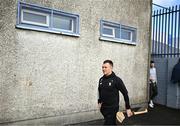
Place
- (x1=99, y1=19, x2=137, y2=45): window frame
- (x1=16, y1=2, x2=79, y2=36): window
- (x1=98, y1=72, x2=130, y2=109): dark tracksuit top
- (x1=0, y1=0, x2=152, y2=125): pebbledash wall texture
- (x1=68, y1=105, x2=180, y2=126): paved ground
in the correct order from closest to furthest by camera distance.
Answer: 1. (x1=98, y1=72, x2=130, y2=109): dark tracksuit top
2. (x1=0, y1=0, x2=152, y2=125): pebbledash wall texture
3. (x1=16, y1=2, x2=79, y2=36): window
4. (x1=68, y1=105, x2=180, y2=126): paved ground
5. (x1=99, y1=19, x2=137, y2=45): window frame

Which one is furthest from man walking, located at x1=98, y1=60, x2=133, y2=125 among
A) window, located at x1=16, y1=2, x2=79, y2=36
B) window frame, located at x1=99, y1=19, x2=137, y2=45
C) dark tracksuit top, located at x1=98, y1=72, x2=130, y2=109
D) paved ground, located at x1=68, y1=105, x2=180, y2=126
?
window frame, located at x1=99, y1=19, x2=137, y2=45

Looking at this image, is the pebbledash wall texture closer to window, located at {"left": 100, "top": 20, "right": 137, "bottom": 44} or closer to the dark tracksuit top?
window, located at {"left": 100, "top": 20, "right": 137, "bottom": 44}

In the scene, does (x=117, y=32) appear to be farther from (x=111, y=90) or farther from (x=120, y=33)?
(x=111, y=90)

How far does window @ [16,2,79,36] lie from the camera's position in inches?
281

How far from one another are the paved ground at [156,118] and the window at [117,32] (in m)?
2.45

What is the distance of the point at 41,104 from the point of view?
747 centimetres

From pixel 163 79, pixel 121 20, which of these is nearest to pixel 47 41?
pixel 121 20

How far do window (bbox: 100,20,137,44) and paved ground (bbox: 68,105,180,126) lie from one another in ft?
8.04

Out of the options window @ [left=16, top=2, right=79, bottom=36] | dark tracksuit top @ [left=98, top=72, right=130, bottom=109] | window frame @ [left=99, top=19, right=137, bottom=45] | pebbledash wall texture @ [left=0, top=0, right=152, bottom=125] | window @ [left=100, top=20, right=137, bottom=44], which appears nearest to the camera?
dark tracksuit top @ [left=98, top=72, right=130, bottom=109]

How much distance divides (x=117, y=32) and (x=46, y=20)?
2952 mm

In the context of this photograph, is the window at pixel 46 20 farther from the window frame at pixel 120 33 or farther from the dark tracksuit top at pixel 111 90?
the dark tracksuit top at pixel 111 90

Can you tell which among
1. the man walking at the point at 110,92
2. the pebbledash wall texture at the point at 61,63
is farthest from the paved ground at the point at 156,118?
the man walking at the point at 110,92

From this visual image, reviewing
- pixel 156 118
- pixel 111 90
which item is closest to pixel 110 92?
pixel 111 90

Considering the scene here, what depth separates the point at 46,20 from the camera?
7.70 metres
